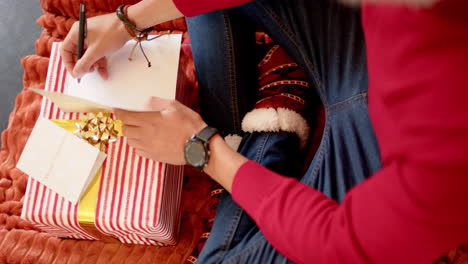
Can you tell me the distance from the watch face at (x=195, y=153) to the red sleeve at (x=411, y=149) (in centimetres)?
26

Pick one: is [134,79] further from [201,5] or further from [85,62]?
[201,5]

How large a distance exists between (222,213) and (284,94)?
1.01 feet

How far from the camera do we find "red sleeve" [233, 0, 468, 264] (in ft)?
1.47

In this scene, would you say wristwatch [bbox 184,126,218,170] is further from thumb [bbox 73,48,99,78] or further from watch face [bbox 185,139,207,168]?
thumb [bbox 73,48,99,78]

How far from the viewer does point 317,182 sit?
0.75 metres

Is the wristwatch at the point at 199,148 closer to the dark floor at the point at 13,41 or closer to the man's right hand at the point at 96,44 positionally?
the man's right hand at the point at 96,44

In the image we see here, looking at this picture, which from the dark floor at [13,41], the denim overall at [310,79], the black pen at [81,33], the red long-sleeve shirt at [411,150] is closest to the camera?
the red long-sleeve shirt at [411,150]

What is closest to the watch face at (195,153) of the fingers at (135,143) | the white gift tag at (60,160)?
the fingers at (135,143)

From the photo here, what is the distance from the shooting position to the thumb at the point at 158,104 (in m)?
0.80

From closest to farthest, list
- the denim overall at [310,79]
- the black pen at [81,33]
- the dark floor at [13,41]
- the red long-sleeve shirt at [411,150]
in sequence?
the red long-sleeve shirt at [411,150]
the denim overall at [310,79]
the black pen at [81,33]
the dark floor at [13,41]

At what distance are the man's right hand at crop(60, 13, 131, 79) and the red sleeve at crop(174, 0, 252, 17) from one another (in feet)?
0.52

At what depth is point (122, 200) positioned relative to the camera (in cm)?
82

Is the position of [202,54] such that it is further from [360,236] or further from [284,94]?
[360,236]

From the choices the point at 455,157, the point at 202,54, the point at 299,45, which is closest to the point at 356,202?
the point at 455,157
